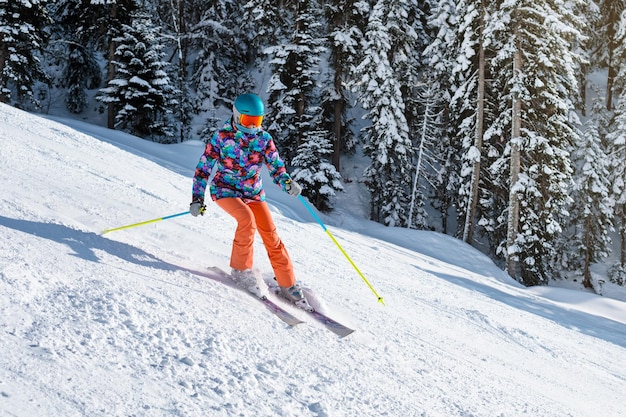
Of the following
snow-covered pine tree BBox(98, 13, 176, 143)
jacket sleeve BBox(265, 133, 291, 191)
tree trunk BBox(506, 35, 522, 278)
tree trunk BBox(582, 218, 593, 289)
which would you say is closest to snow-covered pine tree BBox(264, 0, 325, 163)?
snow-covered pine tree BBox(98, 13, 176, 143)

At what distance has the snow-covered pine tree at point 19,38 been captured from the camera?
21.1 meters

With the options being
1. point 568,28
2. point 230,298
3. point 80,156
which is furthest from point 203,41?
point 230,298

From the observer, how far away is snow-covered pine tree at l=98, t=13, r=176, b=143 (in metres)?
27.1

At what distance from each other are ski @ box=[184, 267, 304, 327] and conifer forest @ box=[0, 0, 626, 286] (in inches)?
Result: 678

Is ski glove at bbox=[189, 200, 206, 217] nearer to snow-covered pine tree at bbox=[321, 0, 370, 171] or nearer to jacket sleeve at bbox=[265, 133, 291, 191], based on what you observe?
jacket sleeve at bbox=[265, 133, 291, 191]

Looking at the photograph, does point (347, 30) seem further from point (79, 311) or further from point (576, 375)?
point (79, 311)

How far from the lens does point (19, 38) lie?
2202cm

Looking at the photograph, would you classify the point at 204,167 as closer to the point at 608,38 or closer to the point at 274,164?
the point at 274,164

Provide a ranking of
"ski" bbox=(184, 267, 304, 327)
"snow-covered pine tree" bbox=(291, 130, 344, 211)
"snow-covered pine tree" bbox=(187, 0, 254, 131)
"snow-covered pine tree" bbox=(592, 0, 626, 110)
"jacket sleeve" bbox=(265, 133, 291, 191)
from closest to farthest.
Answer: "ski" bbox=(184, 267, 304, 327) → "jacket sleeve" bbox=(265, 133, 291, 191) → "snow-covered pine tree" bbox=(291, 130, 344, 211) → "snow-covered pine tree" bbox=(187, 0, 254, 131) → "snow-covered pine tree" bbox=(592, 0, 626, 110)

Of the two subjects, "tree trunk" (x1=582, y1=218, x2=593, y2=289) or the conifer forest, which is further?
"tree trunk" (x1=582, y1=218, x2=593, y2=289)

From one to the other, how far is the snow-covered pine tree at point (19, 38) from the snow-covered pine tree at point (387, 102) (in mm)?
16946

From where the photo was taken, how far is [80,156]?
8766 mm

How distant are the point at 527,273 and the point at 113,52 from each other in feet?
82.7

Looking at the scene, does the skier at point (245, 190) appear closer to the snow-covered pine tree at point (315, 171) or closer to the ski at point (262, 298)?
the ski at point (262, 298)
